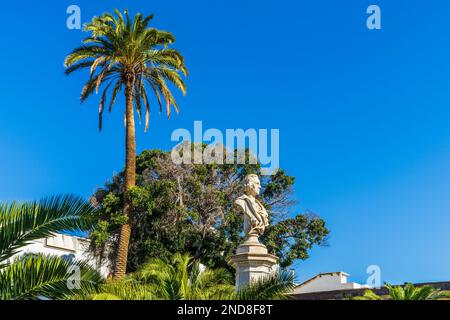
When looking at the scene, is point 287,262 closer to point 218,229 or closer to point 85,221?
point 218,229

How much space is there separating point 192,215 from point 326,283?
10.3 metres

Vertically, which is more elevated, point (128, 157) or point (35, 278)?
point (128, 157)

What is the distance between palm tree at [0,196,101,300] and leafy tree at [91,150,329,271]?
17088 millimetres

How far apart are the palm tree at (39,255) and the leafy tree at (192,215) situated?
673 inches

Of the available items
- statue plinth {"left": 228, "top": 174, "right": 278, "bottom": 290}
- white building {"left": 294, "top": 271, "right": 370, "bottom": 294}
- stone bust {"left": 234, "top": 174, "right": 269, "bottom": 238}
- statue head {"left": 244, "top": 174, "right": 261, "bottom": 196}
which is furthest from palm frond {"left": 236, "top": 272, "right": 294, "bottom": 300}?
white building {"left": 294, "top": 271, "right": 370, "bottom": 294}

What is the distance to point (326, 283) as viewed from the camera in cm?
3631

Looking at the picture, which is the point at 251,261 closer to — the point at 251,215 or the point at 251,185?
the point at 251,215

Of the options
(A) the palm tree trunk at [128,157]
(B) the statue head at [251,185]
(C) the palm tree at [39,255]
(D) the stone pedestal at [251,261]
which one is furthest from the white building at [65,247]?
(C) the palm tree at [39,255]

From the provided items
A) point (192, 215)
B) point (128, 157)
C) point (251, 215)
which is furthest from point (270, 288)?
point (192, 215)

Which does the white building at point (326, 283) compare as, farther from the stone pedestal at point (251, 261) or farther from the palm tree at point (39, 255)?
the palm tree at point (39, 255)

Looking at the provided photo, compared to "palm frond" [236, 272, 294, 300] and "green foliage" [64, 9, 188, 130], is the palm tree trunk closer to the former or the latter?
"green foliage" [64, 9, 188, 130]

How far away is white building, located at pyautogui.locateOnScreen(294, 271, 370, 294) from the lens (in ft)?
117

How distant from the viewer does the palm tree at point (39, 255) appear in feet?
30.5
